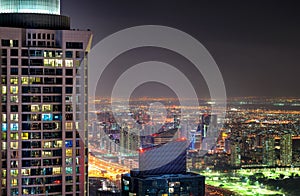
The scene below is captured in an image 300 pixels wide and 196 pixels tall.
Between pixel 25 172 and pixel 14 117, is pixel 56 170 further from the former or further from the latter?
pixel 14 117

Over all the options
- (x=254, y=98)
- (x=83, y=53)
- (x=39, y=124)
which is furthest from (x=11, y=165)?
(x=254, y=98)

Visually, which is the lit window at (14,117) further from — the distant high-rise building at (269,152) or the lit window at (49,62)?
the distant high-rise building at (269,152)

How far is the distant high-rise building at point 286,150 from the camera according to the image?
20.2 meters

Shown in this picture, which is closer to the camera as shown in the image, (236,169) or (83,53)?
(83,53)

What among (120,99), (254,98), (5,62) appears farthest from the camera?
(254,98)

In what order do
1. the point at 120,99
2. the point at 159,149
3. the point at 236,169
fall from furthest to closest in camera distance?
the point at 236,169 → the point at 120,99 → the point at 159,149

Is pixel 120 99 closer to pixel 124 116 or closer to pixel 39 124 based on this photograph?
pixel 124 116

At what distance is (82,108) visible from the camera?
7055 mm

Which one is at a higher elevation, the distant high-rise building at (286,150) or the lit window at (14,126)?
the lit window at (14,126)

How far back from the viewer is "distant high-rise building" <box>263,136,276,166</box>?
20195 millimetres

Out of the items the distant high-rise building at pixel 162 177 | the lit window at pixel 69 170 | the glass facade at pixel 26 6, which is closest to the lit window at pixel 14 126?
the lit window at pixel 69 170

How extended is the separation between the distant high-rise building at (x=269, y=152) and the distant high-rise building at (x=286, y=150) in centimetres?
25

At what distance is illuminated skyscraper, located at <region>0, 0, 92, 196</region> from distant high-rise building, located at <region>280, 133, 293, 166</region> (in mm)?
14074

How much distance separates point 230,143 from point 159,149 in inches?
326
